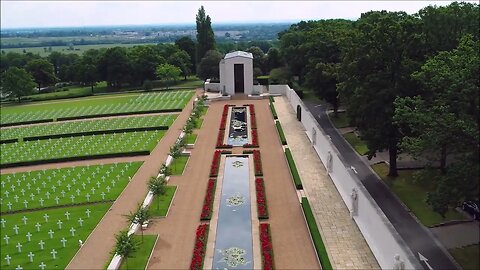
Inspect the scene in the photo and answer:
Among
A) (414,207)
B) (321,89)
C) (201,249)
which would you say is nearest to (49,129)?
(321,89)

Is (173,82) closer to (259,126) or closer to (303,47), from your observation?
(303,47)

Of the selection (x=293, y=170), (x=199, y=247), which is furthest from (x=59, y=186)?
(x=293, y=170)

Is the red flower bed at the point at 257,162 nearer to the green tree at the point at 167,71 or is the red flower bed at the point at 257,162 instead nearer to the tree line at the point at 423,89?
the tree line at the point at 423,89

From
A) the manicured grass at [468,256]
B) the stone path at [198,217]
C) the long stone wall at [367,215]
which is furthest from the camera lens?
the stone path at [198,217]

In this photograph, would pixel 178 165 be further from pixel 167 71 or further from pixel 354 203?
pixel 167 71

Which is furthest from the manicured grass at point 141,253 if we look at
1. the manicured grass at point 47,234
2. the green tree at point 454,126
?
the green tree at point 454,126

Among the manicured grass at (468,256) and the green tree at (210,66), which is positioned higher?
the green tree at (210,66)

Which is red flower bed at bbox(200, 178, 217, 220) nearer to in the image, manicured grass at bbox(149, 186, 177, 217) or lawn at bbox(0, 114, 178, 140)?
manicured grass at bbox(149, 186, 177, 217)

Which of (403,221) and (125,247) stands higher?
(125,247)

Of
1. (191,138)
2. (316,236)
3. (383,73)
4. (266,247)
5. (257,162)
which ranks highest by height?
(383,73)
